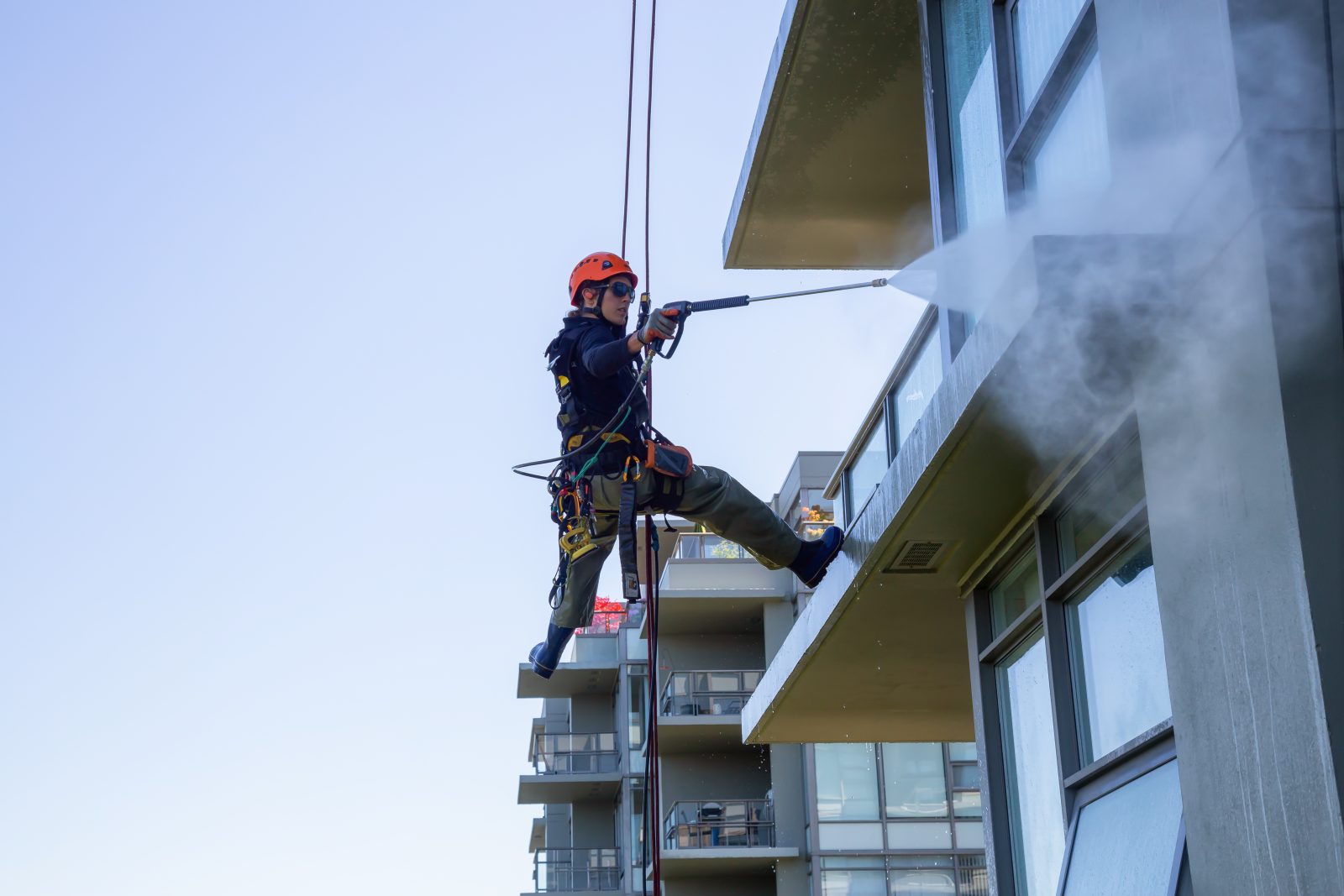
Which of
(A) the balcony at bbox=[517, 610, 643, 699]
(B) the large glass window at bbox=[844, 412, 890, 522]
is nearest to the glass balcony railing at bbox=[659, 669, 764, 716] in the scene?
(A) the balcony at bbox=[517, 610, 643, 699]

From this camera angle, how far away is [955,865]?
27938mm

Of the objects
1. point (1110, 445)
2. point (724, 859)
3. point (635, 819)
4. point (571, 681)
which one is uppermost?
point (571, 681)

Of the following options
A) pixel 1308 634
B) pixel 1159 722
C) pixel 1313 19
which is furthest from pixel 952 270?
pixel 1308 634

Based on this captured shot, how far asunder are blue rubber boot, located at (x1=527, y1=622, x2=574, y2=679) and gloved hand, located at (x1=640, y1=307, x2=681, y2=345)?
250cm

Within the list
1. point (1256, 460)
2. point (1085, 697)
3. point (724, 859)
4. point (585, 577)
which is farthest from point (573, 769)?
point (1256, 460)

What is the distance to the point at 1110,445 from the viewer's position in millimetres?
6941

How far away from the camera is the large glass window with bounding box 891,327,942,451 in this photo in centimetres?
894

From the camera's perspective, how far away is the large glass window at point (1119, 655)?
6629 millimetres

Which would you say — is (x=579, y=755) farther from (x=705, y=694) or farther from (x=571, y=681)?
(x=705, y=694)

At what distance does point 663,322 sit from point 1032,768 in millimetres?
2801

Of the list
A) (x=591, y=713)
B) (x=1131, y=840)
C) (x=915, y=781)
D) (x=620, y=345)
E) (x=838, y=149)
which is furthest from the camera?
(x=591, y=713)

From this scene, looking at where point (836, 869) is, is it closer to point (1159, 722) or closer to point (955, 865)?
point (955, 865)

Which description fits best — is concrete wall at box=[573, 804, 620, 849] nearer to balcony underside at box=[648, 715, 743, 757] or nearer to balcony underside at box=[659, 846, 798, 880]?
balcony underside at box=[648, 715, 743, 757]

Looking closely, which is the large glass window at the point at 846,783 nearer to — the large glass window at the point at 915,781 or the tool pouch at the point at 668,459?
the large glass window at the point at 915,781
